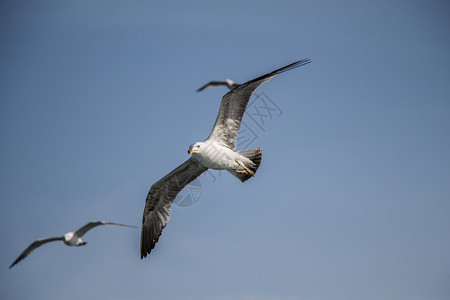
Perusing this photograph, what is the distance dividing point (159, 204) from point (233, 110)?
505 cm

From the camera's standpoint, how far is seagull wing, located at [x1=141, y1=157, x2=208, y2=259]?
1700cm

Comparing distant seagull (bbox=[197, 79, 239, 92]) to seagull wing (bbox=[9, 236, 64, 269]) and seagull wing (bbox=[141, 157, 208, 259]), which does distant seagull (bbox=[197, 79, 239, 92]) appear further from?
seagull wing (bbox=[9, 236, 64, 269])

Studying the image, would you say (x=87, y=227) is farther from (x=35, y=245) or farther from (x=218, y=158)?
(x=218, y=158)

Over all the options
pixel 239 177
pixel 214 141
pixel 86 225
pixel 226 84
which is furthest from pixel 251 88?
pixel 86 225

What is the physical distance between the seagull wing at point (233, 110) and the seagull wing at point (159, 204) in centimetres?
197

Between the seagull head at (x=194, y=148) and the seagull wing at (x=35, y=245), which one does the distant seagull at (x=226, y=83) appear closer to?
the seagull head at (x=194, y=148)

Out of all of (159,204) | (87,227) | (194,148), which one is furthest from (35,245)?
(194,148)

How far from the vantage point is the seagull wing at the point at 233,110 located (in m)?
14.3

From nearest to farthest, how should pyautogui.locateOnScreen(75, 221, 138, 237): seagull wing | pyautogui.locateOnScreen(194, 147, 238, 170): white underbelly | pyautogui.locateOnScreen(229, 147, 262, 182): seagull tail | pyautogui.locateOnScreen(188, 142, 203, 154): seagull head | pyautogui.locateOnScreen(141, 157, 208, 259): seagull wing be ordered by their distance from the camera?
pyautogui.locateOnScreen(75, 221, 138, 237): seagull wing → pyautogui.locateOnScreen(188, 142, 203, 154): seagull head → pyautogui.locateOnScreen(194, 147, 238, 170): white underbelly → pyautogui.locateOnScreen(229, 147, 262, 182): seagull tail → pyautogui.locateOnScreen(141, 157, 208, 259): seagull wing

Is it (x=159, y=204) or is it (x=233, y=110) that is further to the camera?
(x=159, y=204)

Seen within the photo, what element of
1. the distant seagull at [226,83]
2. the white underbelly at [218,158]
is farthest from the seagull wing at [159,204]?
the distant seagull at [226,83]

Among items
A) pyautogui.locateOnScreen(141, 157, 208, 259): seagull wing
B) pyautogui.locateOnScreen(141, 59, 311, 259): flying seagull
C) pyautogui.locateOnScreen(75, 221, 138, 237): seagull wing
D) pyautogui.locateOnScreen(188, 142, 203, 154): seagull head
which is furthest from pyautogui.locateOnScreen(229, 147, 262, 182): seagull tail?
pyautogui.locateOnScreen(75, 221, 138, 237): seagull wing

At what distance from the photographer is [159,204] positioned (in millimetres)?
17578

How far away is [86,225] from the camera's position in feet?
43.6
